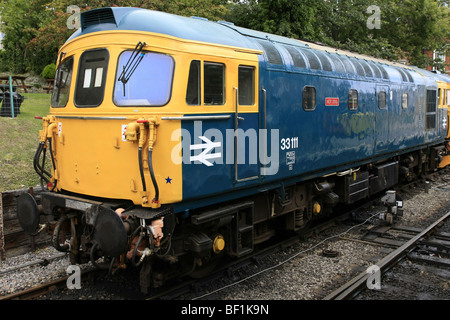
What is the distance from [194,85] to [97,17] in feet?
5.49

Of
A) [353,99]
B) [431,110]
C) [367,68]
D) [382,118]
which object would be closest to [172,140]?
[353,99]

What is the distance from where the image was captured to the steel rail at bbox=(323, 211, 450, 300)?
5954 millimetres

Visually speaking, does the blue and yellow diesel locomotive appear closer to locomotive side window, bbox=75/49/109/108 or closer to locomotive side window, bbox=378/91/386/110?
locomotive side window, bbox=75/49/109/108

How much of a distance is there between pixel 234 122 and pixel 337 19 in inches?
704

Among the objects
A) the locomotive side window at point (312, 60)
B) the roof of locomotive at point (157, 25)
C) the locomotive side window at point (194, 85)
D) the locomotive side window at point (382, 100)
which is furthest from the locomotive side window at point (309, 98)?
the locomotive side window at point (382, 100)

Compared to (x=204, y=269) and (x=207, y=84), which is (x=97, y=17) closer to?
(x=207, y=84)

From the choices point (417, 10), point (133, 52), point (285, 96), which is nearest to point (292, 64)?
point (285, 96)

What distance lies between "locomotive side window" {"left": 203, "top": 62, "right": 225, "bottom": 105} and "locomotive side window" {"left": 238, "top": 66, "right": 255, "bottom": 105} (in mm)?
423

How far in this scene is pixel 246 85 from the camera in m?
6.32

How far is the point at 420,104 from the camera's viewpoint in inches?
533

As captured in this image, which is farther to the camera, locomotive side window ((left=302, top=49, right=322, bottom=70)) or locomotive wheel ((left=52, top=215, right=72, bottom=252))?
locomotive side window ((left=302, top=49, right=322, bottom=70))

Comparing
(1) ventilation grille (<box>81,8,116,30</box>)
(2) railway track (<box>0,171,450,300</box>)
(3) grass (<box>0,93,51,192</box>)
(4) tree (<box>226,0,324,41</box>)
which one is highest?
(4) tree (<box>226,0,324,41</box>)

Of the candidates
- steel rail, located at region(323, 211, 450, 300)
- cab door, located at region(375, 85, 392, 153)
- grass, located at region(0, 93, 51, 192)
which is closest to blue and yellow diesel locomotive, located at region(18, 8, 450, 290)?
steel rail, located at region(323, 211, 450, 300)
